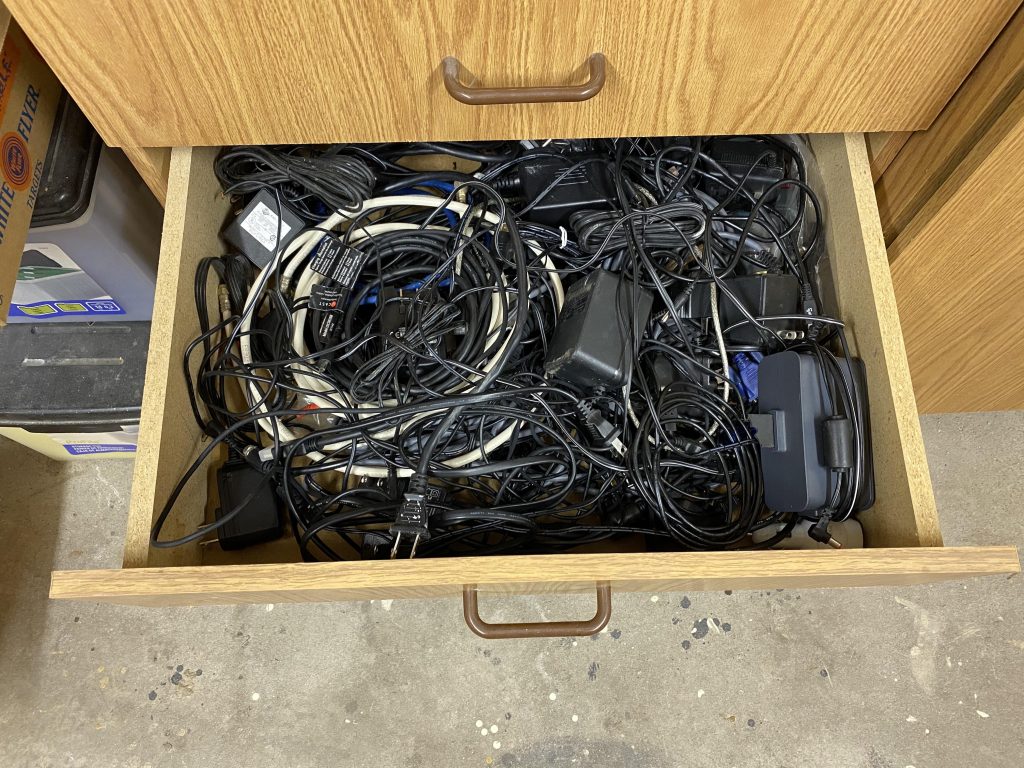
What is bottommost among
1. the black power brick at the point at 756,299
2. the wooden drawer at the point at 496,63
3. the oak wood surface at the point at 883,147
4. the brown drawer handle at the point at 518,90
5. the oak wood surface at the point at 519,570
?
the oak wood surface at the point at 519,570

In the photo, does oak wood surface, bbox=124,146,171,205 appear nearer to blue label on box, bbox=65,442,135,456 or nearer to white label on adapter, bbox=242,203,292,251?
white label on adapter, bbox=242,203,292,251

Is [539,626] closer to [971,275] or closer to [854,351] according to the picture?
[854,351]

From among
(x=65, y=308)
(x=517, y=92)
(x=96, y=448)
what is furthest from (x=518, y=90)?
(x=96, y=448)

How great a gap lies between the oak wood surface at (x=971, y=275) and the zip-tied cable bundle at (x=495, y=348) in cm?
11

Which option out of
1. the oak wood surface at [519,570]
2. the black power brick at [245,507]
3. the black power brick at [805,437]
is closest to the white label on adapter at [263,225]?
the black power brick at [245,507]

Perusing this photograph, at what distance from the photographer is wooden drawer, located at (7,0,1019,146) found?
46cm

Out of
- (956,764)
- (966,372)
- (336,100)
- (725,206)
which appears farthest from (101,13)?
(956,764)

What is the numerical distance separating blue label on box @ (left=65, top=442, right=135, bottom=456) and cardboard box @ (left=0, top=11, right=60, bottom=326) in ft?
1.22

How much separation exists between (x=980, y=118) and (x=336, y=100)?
0.51 metres

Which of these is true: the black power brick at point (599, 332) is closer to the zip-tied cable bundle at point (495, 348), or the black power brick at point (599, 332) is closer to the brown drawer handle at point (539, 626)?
the zip-tied cable bundle at point (495, 348)

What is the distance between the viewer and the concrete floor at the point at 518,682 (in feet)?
2.89

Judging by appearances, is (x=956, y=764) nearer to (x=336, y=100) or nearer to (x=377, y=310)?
(x=377, y=310)

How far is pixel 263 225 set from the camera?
711mm

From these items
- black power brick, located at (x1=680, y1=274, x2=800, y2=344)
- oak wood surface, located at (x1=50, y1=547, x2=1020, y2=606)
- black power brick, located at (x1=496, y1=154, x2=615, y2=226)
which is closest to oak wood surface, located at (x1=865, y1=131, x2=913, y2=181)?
black power brick, located at (x1=680, y1=274, x2=800, y2=344)
